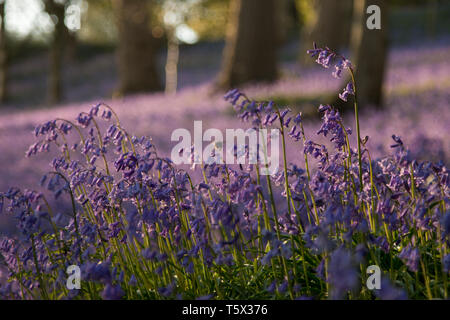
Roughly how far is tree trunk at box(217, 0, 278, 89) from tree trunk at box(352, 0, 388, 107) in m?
6.66

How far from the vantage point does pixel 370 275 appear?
2.85 m

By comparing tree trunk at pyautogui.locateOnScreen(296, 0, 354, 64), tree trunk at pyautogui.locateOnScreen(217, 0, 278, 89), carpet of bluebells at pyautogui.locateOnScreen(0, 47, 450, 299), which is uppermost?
tree trunk at pyautogui.locateOnScreen(296, 0, 354, 64)

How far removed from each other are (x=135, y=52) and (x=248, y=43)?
6153mm

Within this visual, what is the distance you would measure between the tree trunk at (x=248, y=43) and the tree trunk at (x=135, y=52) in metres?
5.18

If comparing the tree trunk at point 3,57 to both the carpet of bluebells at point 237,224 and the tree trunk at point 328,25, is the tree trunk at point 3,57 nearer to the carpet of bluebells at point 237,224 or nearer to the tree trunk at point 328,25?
the tree trunk at point 328,25

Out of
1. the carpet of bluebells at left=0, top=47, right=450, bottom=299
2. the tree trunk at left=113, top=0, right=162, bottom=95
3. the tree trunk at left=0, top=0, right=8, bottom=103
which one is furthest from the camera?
the tree trunk at left=0, top=0, right=8, bottom=103

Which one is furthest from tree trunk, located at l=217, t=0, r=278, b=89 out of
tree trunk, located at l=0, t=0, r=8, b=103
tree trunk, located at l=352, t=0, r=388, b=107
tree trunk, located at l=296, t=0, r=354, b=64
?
tree trunk, located at l=0, t=0, r=8, b=103

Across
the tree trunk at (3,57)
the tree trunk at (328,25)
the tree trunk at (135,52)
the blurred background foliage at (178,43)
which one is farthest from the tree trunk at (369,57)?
the tree trunk at (3,57)

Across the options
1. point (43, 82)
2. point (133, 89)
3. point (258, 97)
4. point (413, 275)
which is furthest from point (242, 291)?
point (43, 82)

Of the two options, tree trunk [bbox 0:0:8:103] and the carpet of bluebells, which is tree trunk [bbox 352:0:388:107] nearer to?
the carpet of bluebells

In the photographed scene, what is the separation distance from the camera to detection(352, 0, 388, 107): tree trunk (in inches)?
394

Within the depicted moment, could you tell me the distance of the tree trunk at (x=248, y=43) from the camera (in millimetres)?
16922

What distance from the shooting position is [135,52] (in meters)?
21.6

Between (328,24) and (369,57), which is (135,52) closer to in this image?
(328,24)
